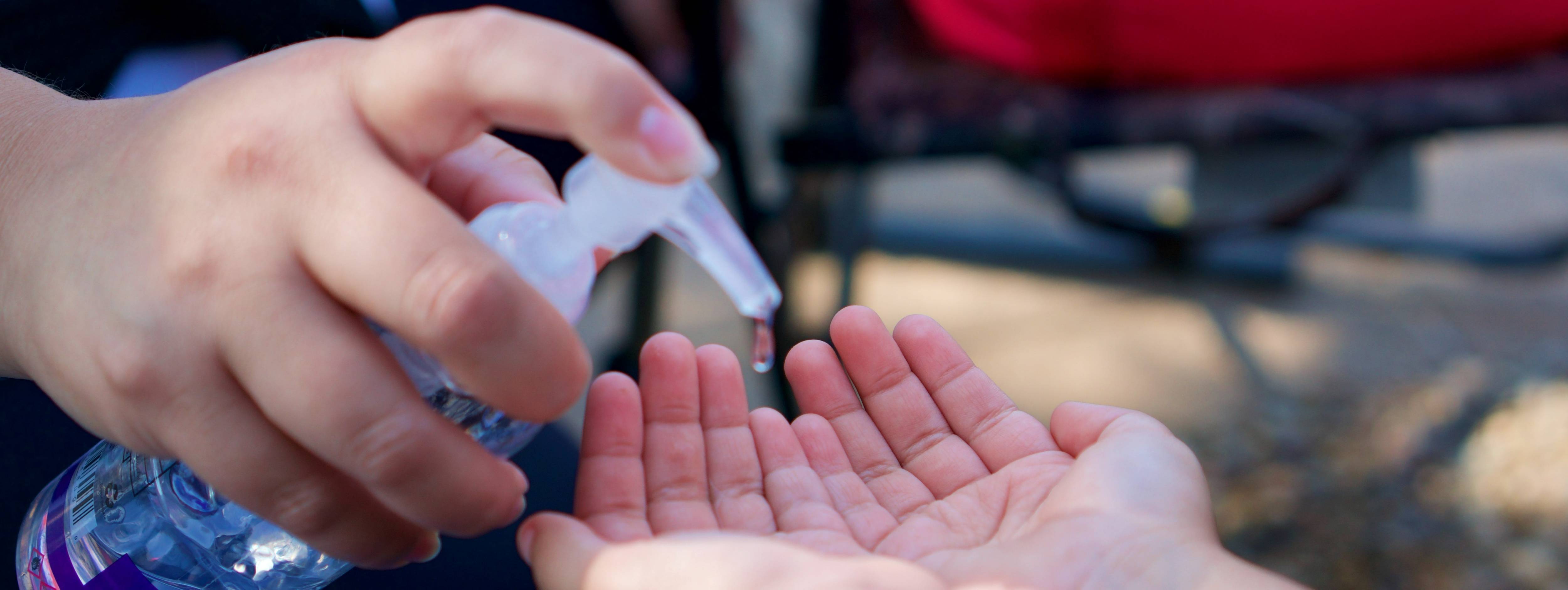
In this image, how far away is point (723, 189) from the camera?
5.89 ft

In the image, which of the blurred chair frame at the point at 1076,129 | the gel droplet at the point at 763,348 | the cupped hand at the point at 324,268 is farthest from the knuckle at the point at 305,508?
the blurred chair frame at the point at 1076,129

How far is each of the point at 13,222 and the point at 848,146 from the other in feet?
2.89

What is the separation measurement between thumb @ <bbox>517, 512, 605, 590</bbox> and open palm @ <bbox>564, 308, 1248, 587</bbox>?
1.1 inches

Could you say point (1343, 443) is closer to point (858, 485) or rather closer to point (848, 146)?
point (848, 146)

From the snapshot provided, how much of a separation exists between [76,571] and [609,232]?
15.2 inches

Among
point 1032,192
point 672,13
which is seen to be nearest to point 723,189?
point 672,13

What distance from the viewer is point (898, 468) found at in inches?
23.8

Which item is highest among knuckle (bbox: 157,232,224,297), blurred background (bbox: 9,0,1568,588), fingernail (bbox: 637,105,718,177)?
fingernail (bbox: 637,105,718,177)

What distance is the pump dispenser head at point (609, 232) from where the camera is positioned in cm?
37

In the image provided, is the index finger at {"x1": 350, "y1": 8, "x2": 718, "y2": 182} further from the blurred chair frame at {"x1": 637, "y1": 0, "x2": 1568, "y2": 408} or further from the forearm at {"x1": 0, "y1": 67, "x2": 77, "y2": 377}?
the blurred chair frame at {"x1": 637, "y1": 0, "x2": 1568, "y2": 408}

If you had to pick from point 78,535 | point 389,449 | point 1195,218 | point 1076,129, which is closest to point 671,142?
point 389,449

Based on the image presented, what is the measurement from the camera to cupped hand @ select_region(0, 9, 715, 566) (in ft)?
1.17

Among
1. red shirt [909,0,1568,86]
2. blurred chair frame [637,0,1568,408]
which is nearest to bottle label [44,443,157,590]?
blurred chair frame [637,0,1568,408]

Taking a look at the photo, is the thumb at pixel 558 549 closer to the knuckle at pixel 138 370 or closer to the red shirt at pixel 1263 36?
the knuckle at pixel 138 370
